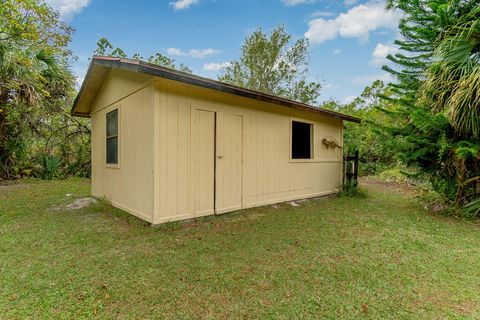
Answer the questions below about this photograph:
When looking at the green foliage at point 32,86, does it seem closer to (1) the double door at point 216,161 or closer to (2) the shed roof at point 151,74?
(2) the shed roof at point 151,74

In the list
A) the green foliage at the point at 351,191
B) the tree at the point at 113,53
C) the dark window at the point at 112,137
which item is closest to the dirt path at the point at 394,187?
the green foliage at the point at 351,191

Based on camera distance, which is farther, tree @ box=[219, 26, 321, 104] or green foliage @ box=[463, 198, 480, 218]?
tree @ box=[219, 26, 321, 104]

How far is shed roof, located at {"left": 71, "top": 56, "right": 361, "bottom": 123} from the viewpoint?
144 inches

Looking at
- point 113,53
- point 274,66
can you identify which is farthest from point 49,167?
point 274,66

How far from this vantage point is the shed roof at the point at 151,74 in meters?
3.65

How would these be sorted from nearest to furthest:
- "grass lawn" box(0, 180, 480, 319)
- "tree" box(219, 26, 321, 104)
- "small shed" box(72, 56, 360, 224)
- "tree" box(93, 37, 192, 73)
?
"grass lawn" box(0, 180, 480, 319) → "small shed" box(72, 56, 360, 224) → "tree" box(93, 37, 192, 73) → "tree" box(219, 26, 321, 104)

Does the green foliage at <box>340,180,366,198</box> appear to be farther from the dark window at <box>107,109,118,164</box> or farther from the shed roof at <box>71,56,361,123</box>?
the dark window at <box>107,109,118,164</box>

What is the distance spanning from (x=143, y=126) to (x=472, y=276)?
15.5ft

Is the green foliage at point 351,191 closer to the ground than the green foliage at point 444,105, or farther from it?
closer to the ground

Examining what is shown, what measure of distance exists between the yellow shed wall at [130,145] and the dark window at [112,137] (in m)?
0.16

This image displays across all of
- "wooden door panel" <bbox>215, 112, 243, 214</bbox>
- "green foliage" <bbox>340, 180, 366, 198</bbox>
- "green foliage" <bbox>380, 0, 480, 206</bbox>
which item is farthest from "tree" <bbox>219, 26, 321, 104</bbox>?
"wooden door panel" <bbox>215, 112, 243, 214</bbox>

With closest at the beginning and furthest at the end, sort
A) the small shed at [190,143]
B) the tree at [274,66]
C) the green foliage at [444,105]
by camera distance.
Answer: the small shed at [190,143] < the green foliage at [444,105] < the tree at [274,66]

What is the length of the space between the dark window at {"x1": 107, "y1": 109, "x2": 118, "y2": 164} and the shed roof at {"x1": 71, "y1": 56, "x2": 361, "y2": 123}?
91 centimetres

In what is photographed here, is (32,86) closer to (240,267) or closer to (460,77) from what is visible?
(240,267)
